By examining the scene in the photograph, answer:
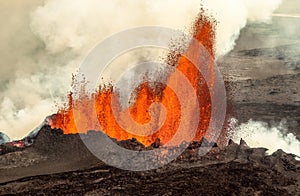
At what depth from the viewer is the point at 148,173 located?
20.4m

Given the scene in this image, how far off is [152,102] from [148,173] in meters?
13.5

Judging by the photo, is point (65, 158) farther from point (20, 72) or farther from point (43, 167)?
point (20, 72)

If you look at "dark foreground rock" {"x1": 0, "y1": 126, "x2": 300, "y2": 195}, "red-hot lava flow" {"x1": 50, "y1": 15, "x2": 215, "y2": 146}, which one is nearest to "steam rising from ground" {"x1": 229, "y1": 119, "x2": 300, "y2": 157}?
"red-hot lava flow" {"x1": 50, "y1": 15, "x2": 215, "y2": 146}

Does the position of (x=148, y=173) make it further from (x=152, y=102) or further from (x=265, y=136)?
(x=265, y=136)

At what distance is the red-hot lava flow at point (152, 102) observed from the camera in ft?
97.1

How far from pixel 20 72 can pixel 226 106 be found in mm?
18674

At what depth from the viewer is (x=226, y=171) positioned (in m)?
20.6

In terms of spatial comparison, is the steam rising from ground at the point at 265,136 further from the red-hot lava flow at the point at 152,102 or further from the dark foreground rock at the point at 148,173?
the dark foreground rock at the point at 148,173

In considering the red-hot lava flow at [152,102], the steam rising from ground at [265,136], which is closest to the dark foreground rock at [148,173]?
the red-hot lava flow at [152,102]

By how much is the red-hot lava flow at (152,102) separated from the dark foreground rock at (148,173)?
5.78 metres

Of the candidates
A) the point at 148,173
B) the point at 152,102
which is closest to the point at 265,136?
the point at 152,102

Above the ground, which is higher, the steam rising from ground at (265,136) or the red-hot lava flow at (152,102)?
the red-hot lava flow at (152,102)

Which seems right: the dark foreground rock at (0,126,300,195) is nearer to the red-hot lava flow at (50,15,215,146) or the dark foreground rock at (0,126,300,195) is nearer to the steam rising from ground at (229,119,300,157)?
the red-hot lava flow at (50,15,215,146)

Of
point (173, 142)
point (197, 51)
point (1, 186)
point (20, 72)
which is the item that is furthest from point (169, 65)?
point (1, 186)
